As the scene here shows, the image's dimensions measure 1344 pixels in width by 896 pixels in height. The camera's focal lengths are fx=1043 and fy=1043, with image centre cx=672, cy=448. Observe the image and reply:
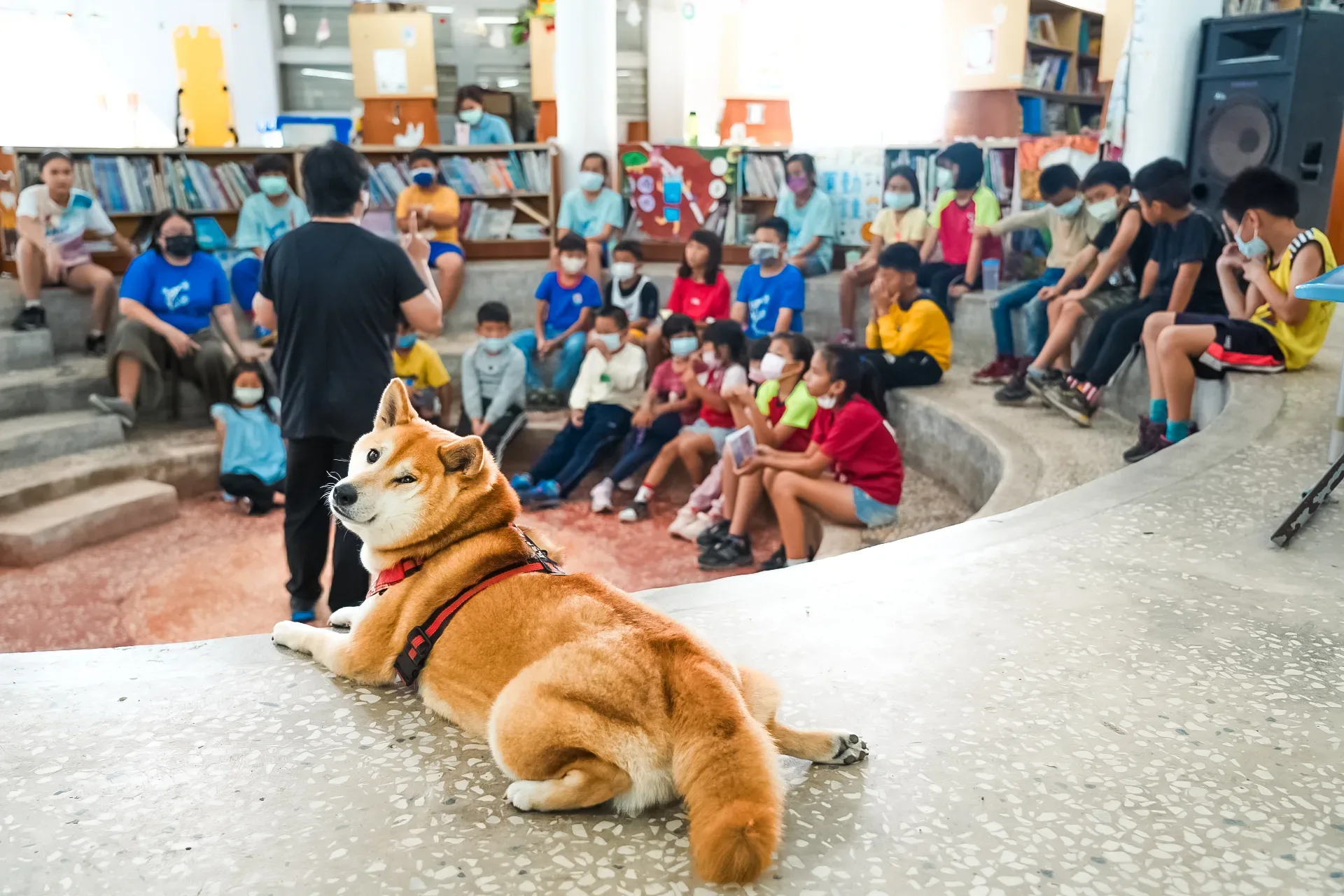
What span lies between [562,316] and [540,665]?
5.29 m

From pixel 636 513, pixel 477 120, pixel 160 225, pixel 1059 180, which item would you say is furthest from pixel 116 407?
pixel 1059 180

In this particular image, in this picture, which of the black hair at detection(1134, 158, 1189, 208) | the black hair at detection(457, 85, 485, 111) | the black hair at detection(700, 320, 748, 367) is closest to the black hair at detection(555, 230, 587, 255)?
the black hair at detection(700, 320, 748, 367)

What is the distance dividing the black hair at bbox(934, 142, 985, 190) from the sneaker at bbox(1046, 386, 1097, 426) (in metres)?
1.98

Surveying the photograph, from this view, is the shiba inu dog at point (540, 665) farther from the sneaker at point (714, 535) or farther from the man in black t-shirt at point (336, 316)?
the sneaker at point (714, 535)

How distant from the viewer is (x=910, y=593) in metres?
2.12

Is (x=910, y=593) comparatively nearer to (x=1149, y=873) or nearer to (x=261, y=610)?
(x=1149, y=873)

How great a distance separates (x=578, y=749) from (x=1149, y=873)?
2.35ft

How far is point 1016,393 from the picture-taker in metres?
5.02

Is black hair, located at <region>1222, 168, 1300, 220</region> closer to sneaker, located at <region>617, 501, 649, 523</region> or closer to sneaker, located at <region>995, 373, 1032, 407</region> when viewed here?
sneaker, located at <region>995, 373, 1032, 407</region>

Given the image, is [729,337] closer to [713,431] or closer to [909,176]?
[713,431]

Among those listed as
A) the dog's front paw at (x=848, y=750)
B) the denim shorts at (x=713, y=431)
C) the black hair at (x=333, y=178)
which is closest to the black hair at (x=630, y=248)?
the denim shorts at (x=713, y=431)

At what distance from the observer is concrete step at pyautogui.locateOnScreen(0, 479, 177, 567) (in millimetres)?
4586

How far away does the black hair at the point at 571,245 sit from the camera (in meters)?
→ 6.48

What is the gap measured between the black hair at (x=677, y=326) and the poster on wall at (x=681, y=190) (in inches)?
95.5
